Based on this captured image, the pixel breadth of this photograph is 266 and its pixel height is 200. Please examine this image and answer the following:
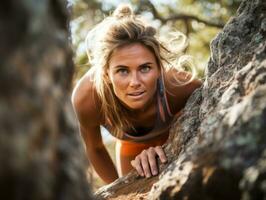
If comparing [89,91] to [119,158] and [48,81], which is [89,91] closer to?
[119,158]

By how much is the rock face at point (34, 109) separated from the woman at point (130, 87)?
2.16 metres

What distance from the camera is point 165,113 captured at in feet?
12.2

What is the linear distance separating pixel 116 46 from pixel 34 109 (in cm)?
266

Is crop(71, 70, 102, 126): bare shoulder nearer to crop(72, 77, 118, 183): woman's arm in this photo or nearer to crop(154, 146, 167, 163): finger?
crop(72, 77, 118, 183): woman's arm

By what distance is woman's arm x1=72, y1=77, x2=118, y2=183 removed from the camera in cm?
400

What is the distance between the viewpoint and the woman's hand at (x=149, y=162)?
287 cm

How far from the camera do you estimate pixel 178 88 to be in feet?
12.1

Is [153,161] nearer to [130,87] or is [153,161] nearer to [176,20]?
[130,87]

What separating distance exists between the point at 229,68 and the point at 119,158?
1878 millimetres

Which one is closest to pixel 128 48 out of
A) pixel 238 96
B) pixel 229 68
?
pixel 229 68

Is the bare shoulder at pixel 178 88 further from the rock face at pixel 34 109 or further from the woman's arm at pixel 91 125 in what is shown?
the rock face at pixel 34 109

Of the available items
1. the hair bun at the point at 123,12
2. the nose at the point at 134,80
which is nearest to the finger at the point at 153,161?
the nose at the point at 134,80

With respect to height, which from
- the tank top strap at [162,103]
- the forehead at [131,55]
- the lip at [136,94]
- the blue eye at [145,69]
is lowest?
the tank top strap at [162,103]

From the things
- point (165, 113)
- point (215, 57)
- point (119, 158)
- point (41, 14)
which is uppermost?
point (41, 14)
